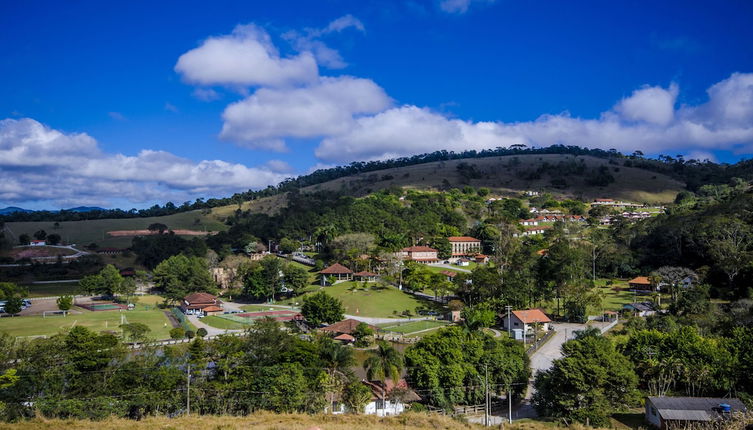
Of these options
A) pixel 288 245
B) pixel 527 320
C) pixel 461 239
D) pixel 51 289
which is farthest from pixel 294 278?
pixel 51 289

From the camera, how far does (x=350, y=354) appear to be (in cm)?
3331

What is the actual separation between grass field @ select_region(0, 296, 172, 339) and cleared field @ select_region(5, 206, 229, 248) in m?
56.8

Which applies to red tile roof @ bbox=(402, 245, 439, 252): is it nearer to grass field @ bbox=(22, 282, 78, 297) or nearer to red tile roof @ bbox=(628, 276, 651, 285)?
red tile roof @ bbox=(628, 276, 651, 285)

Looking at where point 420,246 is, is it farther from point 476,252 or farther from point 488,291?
point 488,291

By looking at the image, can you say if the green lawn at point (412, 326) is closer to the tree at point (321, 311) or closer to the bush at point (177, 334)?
the tree at point (321, 311)

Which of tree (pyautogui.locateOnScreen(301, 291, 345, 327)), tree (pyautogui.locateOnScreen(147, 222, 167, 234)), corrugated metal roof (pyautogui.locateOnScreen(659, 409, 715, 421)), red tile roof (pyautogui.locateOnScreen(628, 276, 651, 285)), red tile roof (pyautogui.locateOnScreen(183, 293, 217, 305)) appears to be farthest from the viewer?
tree (pyautogui.locateOnScreen(147, 222, 167, 234))

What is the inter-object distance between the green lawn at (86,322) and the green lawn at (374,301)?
1760 cm

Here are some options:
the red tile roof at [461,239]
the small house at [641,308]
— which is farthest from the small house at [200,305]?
the small house at [641,308]

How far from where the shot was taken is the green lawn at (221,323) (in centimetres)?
5506

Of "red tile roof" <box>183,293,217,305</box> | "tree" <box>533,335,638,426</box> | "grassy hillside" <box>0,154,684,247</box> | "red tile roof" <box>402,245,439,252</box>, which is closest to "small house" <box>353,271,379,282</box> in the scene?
"red tile roof" <box>402,245,439,252</box>

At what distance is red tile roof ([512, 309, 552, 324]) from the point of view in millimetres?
50344

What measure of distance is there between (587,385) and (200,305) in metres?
50.8

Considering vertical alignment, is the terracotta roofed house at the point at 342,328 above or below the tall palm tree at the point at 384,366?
below

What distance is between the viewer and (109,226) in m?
131
